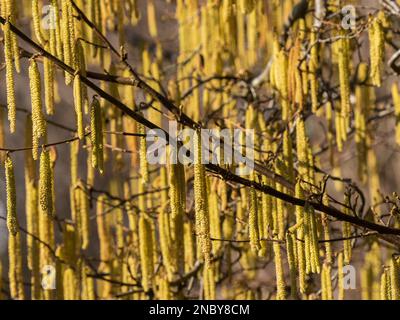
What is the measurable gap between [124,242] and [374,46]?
5.26 feet

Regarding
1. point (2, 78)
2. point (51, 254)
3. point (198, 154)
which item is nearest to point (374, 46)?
point (198, 154)

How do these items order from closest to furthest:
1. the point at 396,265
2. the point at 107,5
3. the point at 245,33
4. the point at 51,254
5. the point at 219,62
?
1. the point at 396,265
2. the point at 51,254
3. the point at 107,5
4. the point at 219,62
5. the point at 245,33

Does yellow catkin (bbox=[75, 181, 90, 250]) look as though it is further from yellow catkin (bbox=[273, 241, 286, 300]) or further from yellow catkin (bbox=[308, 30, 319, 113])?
yellow catkin (bbox=[273, 241, 286, 300])

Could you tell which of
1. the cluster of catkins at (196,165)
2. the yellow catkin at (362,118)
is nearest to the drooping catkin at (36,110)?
the cluster of catkins at (196,165)

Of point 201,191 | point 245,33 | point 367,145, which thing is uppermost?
point 245,33

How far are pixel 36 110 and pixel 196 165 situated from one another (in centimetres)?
42

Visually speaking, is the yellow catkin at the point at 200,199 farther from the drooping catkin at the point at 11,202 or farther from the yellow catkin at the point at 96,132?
the drooping catkin at the point at 11,202

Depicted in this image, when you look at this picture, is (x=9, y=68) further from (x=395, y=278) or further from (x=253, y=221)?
(x=395, y=278)

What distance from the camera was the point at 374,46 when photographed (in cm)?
325

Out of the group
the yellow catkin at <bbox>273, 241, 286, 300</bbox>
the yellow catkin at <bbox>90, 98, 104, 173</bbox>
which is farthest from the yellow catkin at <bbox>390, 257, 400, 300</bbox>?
the yellow catkin at <bbox>90, 98, 104, 173</bbox>

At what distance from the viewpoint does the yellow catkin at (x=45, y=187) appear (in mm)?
2393

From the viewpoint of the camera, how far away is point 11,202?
2.47 meters

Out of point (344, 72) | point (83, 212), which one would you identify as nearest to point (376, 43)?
point (344, 72)
